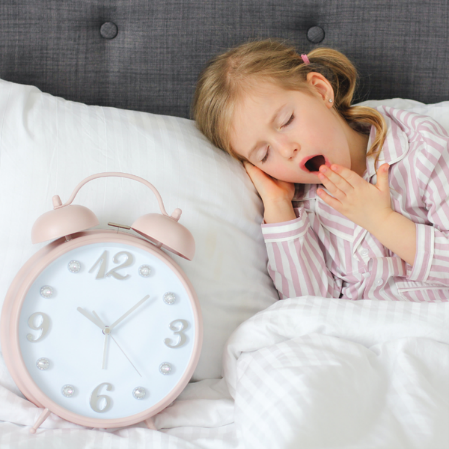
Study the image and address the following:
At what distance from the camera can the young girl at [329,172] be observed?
1140 mm

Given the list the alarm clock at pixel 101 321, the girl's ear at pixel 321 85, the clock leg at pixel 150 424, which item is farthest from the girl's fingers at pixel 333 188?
the clock leg at pixel 150 424

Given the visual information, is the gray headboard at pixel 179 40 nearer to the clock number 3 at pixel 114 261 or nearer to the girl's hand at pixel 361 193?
the girl's hand at pixel 361 193

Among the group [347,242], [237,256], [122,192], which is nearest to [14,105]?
[122,192]

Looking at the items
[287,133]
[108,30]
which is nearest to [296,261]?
[287,133]

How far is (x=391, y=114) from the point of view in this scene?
130cm

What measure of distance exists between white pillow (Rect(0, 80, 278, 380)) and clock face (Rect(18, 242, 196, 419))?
0.39 feet

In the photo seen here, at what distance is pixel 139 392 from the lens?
90cm

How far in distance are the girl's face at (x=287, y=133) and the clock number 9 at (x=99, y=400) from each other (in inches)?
25.7

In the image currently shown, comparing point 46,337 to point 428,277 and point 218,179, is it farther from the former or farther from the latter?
point 428,277

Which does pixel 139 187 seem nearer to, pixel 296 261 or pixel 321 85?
pixel 296 261

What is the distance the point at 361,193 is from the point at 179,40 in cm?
69

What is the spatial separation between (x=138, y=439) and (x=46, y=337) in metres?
0.25

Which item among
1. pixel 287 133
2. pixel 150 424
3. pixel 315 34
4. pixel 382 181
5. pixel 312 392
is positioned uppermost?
pixel 315 34

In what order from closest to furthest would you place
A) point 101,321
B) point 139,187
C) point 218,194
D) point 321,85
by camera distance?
point 101,321
point 139,187
point 218,194
point 321,85
